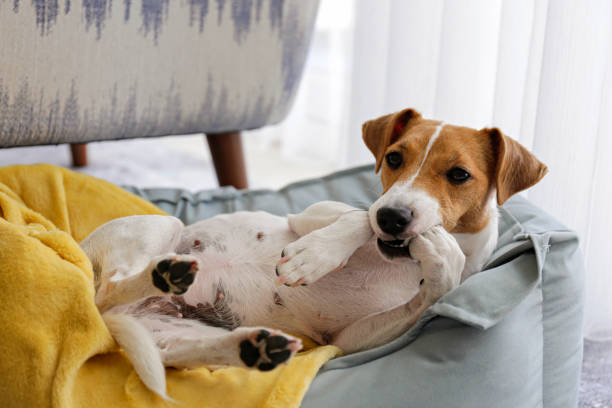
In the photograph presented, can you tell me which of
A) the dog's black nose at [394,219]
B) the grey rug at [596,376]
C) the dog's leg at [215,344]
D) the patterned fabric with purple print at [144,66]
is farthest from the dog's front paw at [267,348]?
the patterned fabric with purple print at [144,66]

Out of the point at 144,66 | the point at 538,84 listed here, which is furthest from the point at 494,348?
the point at 144,66

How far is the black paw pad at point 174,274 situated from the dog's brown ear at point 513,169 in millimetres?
758

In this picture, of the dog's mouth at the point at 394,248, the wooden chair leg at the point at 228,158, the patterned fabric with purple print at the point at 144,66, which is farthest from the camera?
the wooden chair leg at the point at 228,158

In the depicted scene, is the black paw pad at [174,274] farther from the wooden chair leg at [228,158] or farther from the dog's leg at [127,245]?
the wooden chair leg at [228,158]

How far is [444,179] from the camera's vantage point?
4.80 ft

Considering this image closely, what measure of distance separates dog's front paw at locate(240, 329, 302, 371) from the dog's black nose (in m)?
0.33

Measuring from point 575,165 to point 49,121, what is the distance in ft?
5.79

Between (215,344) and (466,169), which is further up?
(466,169)

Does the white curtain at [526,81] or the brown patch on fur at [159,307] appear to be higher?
the white curtain at [526,81]

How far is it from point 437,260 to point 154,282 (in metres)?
0.63

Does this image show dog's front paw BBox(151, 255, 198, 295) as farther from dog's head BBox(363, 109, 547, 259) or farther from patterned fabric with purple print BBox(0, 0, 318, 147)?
patterned fabric with purple print BBox(0, 0, 318, 147)

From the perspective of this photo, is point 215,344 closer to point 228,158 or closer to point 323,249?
point 323,249

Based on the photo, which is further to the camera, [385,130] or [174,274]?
[385,130]

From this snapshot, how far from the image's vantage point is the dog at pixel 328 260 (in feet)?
4.45
